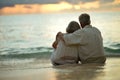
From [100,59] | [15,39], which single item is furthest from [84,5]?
[100,59]

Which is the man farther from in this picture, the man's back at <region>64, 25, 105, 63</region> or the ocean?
the ocean

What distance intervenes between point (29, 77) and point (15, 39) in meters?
24.8

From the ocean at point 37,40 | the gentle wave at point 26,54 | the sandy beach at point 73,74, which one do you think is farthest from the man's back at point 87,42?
the gentle wave at point 26,54

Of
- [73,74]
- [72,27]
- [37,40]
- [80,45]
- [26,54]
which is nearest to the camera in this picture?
[73,74]

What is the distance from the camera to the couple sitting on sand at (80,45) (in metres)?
9.31

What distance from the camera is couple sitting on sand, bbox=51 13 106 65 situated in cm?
931

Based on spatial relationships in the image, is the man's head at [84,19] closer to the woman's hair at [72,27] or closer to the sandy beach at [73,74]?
the woman's hair at [72,27]

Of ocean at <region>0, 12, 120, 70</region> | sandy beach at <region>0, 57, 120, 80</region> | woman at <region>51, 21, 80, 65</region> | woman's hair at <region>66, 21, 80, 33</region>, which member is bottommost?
ocean at <region>0, 12, 120, 70</region>

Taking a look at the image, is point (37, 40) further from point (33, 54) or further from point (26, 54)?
point (33, 54)

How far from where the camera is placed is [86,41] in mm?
9391

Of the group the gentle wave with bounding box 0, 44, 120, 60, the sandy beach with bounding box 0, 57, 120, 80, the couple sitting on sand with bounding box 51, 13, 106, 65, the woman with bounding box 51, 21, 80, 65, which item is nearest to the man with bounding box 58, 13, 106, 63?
the couple sitting on sand with bounding box 51, 13, 106, 65

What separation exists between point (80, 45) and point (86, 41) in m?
0.14

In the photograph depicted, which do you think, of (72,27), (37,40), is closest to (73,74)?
(72,27)

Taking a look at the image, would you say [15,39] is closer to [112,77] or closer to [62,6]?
[62,6]
